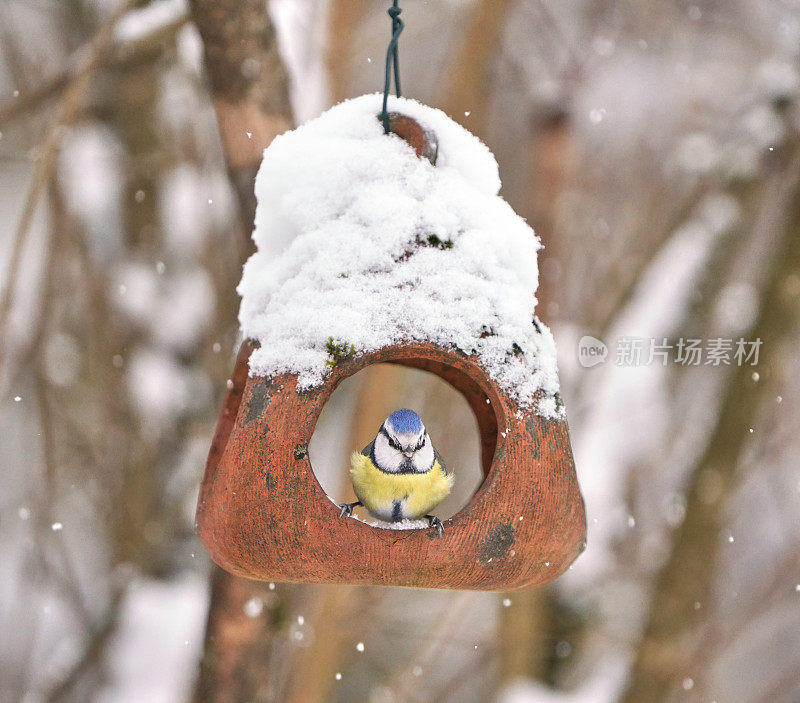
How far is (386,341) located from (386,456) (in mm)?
387

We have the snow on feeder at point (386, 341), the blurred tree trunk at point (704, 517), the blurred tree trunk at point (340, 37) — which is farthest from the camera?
the blurred tree trunk at point (704, 517)

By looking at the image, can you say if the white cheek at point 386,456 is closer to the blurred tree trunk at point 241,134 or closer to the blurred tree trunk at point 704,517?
the blurred tree trunk at point 241,134

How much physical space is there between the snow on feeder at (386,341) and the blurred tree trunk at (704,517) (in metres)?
2.17

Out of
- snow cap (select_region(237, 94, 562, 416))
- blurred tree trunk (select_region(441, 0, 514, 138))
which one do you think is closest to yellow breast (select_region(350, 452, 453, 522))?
snow cap (select_region(237, 94, 562, 416))

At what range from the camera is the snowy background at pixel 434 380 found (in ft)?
12.2

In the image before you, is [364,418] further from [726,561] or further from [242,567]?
[726,561]

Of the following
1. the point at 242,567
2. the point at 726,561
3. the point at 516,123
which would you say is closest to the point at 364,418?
the point at 242,567

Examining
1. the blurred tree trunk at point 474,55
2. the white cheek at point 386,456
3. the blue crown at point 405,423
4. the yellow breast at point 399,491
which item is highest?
the blurred tree trunk at point 474,55

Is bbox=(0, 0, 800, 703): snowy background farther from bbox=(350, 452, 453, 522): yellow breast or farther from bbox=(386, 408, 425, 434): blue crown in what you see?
bbox=(386, 408, 425, 434): blue crown

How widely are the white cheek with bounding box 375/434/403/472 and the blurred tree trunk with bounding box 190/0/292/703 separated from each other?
1106 millimetres

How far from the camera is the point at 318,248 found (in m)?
1.68

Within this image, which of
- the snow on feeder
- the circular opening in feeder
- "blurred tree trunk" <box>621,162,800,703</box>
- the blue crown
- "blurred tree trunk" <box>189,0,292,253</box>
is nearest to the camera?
the snow on feeder

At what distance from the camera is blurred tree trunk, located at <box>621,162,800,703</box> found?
12.0ft

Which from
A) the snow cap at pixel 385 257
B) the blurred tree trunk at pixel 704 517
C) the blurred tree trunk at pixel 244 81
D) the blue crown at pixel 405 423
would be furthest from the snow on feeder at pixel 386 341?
the blurred tree trunk at pixel 704 517
